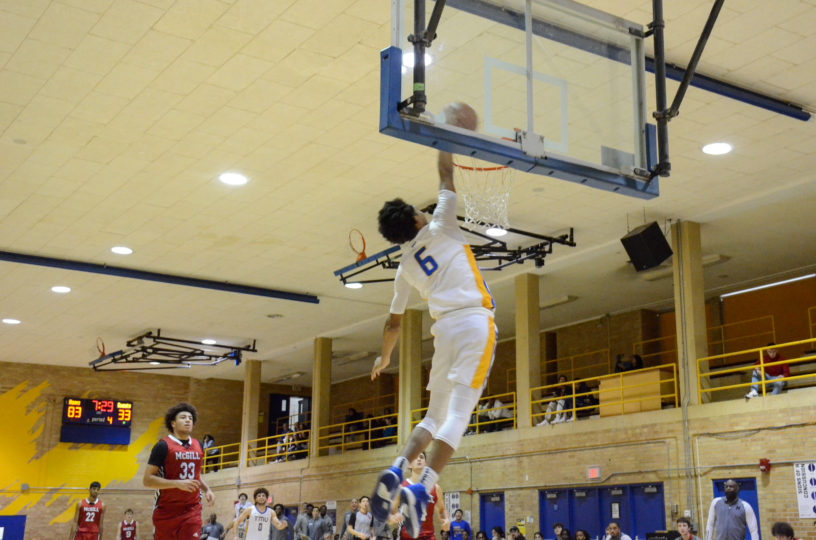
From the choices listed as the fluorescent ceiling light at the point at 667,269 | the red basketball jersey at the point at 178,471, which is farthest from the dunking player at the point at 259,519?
the fluorescent ceiling light at the point at 667,269

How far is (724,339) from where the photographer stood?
2692 centimetres

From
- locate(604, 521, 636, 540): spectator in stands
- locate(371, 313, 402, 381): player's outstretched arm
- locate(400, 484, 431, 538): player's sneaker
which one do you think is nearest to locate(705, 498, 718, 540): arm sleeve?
locate(604, 521, 636, 540): spectator in stands

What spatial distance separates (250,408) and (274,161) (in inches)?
775

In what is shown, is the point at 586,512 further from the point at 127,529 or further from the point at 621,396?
the point at 127,529

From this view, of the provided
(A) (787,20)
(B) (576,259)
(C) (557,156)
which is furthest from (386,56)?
(B) (576,259)

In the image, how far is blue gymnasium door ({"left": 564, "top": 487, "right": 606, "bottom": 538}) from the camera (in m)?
20.9

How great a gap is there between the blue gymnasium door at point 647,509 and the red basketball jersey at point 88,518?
11.5 meters

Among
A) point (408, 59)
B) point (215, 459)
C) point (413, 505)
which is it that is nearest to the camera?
point (413, 505)

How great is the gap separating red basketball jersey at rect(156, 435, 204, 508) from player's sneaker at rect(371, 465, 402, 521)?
4131 millimetres

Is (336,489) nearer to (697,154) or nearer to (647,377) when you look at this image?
(647,377)

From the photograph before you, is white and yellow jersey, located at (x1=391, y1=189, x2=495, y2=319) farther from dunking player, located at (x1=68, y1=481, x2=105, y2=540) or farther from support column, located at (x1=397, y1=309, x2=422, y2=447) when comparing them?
support column, located at (x1=397, y1=309, x2=422, y2=447)

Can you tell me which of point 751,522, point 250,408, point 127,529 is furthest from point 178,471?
point 250,408

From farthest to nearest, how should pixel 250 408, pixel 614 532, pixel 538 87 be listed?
pixel 250 408, pixel 614 532, pixel 538 87

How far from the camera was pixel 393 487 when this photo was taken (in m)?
5.31
